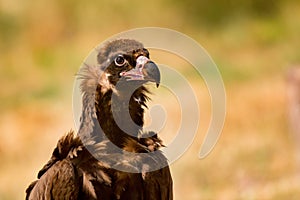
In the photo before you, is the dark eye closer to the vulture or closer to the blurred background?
the vulture

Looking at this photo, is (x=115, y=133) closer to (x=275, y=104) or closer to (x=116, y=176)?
(x=116, y=176)

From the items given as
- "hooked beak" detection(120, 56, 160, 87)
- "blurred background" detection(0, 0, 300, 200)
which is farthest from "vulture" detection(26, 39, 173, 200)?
"blurred background" detection(0, 0, 300, 200)

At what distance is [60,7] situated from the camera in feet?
36.9

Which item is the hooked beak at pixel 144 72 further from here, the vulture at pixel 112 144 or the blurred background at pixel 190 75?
the blurred background at pixel 190 75

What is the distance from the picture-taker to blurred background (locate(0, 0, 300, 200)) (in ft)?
28.4

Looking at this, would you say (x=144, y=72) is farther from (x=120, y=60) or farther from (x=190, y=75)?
(x=190, y=75)

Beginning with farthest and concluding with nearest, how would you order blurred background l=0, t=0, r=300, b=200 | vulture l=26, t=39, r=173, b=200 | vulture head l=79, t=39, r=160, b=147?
blurred background l=0, t=0, r=300, b=200, vulture head l=79, t=39, r=160, b=147, vulture l=26, t=39, r=173, b=200

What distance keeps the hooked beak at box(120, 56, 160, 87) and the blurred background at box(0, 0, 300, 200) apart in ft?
11.2

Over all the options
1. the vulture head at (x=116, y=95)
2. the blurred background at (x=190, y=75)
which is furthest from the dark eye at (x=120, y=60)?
the blurred background at (x=190, y=75)

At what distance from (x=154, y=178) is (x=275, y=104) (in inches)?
203

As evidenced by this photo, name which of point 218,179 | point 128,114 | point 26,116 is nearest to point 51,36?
point 26,116

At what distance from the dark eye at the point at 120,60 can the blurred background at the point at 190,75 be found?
11.1 ft

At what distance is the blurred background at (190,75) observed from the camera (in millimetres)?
8656

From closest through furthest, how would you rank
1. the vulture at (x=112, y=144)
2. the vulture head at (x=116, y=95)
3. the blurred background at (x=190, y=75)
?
the vulture at (x=112, y=144)
the vulture head at (x=116, y=95)
the blurred background at (x=190, y=75)
